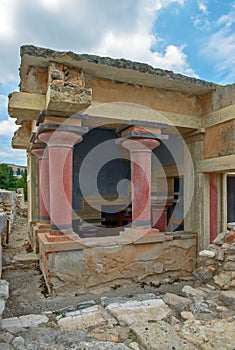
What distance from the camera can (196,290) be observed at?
2.96 metres

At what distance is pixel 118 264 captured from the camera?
429 centimetres

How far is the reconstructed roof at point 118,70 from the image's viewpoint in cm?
380

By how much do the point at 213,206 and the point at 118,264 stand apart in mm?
2325

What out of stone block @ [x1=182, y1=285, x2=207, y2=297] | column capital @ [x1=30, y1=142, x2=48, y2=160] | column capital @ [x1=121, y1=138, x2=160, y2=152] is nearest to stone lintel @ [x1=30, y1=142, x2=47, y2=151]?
column capital @ [x1=30, y1=142, x2=48, y2=160]

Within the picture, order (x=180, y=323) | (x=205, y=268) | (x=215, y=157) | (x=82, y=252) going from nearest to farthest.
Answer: (x=180, y=323), (x=205, y=268), (x=82, y=252), (x=215, y=157)

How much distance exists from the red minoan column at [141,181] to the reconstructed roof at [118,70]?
1028 mm

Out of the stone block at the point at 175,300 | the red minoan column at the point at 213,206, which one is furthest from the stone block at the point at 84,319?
the red minoan column at the point at 213,206

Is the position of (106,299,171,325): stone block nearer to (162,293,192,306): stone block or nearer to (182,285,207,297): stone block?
(162,293,192,306): stone block

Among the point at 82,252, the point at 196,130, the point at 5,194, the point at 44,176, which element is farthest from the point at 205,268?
the point at 5,194

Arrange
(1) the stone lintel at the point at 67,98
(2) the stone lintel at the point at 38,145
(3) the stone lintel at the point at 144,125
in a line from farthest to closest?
(2) the stone lintel at the point at 38,145 → (3) the stone lintel at the point at 144,125 → (1) the stone lintel at the point at 67,98

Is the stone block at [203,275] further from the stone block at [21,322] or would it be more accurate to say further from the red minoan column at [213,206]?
the red minoan column at [213,206]

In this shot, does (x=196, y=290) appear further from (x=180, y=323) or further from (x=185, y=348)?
(x=185, y=348)

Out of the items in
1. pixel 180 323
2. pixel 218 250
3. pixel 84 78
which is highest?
pixel 84 78

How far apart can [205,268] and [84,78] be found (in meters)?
3.24
